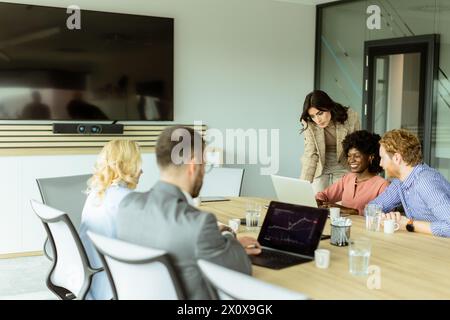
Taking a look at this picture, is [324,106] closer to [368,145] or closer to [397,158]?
[368,145]

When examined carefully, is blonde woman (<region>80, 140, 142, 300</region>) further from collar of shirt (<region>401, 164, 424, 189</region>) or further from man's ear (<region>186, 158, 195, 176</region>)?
collar of shirt (<region>401, 164, 424, 189</region>)

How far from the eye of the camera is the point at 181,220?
189cm

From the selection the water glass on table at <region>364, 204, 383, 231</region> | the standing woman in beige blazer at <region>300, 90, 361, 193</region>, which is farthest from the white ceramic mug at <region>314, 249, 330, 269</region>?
the standing woman in beige blazer at <region>300, 90, 361, 193</region>

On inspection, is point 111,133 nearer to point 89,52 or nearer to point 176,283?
point 89,52

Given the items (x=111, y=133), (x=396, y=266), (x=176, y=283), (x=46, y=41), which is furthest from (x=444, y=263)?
(x=46, y=41)

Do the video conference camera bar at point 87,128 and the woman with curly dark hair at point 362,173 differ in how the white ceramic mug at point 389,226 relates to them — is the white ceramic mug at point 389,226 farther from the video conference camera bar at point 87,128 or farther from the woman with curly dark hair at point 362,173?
the video conference camera bar at point 87,128

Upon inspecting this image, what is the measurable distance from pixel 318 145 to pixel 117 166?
7.12ft

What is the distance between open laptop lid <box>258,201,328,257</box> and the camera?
2.48 meters

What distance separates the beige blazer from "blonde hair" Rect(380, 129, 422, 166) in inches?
49.2

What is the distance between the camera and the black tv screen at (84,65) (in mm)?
5719

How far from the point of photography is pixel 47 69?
5914 mm

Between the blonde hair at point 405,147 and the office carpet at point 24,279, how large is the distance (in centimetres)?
268
